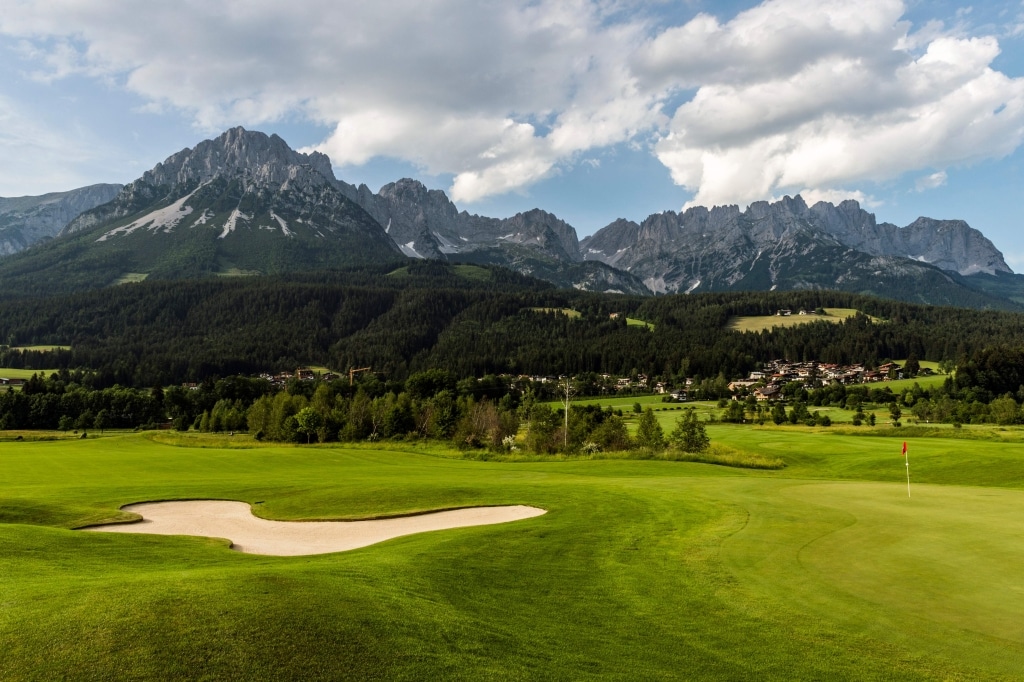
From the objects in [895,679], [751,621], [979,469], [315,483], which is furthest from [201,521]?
[979,469]

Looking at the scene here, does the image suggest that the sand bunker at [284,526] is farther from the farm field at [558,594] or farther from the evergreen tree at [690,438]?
the evergreen tree at [690,438]

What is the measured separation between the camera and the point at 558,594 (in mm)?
14508

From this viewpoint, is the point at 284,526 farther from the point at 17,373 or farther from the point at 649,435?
the point at 17,373

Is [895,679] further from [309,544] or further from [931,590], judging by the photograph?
[309,544]

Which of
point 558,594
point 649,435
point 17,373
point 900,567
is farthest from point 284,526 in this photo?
point 17,373

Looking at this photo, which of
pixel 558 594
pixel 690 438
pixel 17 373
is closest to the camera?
pixel 558 594

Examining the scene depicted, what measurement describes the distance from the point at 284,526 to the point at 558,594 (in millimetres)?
16411

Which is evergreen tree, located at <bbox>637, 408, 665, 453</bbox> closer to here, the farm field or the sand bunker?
the farm field

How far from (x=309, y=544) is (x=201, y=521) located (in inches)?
316

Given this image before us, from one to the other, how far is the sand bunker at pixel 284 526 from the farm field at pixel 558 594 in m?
1.42

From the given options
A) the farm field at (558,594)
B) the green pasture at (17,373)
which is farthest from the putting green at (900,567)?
the green pasture at (17,373)

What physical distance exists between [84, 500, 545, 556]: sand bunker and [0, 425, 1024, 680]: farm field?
1.42 m

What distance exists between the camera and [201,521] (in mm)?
27078

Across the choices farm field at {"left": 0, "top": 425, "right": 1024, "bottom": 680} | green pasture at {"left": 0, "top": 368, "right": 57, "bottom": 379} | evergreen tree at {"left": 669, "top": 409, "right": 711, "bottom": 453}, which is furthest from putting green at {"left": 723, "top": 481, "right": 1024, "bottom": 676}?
green pasture at {"left": 0, "top": 368, "right": 57, "bottom": 379}
